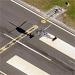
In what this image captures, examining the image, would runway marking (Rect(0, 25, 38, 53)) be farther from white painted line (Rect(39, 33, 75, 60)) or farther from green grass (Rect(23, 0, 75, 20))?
green grass (Rect(23, 0, 75, 20))

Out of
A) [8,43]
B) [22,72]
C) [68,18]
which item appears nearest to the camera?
[22,72]

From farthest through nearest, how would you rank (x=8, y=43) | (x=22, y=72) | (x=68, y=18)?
(x=68, y=18) < (x=8, y=43) < (x=22, y=72)

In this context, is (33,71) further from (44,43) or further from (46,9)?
(46,9)

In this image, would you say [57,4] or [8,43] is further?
[57,4]

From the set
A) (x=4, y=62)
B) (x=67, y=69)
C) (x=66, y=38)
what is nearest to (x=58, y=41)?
(x=66, y=38)

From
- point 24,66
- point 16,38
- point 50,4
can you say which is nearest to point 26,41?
point 16,38

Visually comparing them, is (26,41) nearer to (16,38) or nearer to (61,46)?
(16,38)
